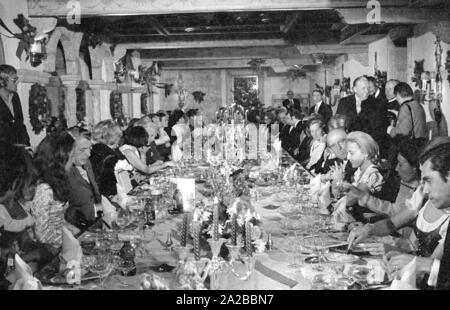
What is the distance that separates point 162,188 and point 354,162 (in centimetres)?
155

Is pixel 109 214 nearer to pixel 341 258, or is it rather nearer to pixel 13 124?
pixel 341 258

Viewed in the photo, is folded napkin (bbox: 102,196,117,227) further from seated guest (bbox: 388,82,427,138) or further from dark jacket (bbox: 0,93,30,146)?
seated guest (bbox: 388,82,427,138)

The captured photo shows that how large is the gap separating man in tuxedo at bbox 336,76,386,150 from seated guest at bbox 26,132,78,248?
377cm


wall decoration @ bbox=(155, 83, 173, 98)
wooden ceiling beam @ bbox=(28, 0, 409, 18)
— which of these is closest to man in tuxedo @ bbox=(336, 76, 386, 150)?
wooden ceiling beam @ bbox=(28, 0, 409, 18)

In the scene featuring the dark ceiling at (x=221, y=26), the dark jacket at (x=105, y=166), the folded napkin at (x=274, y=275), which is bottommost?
the folded napkin at (x=274, y=275)

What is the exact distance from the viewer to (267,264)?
7.59 feet

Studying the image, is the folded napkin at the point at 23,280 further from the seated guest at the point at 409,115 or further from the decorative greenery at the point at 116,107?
the decorative greenery at the point at 116,107

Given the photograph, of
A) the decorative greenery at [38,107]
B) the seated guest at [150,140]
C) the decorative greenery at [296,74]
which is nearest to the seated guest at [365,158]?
the seated guest at [150,140]

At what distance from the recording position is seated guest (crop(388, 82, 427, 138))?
573 cm

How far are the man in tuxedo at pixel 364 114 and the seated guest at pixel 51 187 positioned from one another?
3775 mm

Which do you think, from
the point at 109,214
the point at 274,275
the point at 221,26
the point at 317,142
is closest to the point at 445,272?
the point at 274,275

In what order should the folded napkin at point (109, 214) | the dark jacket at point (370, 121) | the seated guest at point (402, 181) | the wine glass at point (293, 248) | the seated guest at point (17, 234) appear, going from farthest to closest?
1. the dark jacket at point (370, 121)
2. the seated guest at point (402, 181)
3. the folded napkin at point (109, 214)
4. the seated guest at point (17, 234)
5. the wine glass at point (293, 248)

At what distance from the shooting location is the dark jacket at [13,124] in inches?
204

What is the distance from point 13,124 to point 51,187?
268 cm
